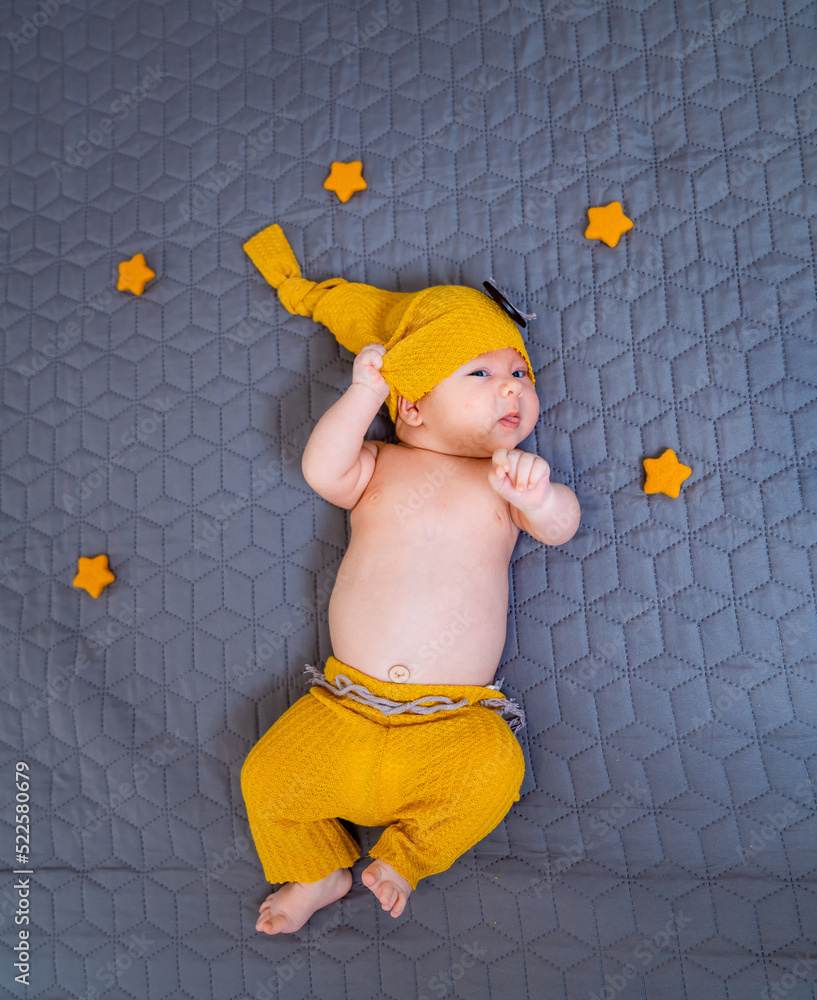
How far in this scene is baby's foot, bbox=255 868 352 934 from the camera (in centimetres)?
122

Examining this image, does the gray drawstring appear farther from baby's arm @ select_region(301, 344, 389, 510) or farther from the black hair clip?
the black hair clip

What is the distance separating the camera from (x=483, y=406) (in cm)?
122

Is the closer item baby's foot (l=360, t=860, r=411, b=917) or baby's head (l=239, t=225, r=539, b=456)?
baby's foot (l=360, t=860, r=411, b=917)

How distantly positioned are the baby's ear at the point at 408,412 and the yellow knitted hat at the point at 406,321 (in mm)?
13

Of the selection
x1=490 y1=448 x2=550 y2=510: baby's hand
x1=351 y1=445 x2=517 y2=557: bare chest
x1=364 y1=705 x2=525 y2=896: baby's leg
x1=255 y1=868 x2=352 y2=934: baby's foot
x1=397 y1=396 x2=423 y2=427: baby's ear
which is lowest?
x1=255 y1=868 x2=352 y2=934: baby's foot

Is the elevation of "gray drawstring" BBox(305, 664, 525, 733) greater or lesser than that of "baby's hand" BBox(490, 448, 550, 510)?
lesser

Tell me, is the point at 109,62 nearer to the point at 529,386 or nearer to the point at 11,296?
the point at 11,296

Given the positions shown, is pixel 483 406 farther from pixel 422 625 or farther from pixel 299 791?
pixel 299 791

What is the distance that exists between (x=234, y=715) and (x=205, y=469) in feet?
1.52

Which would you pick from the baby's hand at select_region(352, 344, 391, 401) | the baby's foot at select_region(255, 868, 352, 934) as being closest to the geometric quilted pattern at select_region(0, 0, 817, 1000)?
the baby's foot at select_region(255, 868, 352, 934)

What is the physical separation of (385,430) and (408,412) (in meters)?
0.11

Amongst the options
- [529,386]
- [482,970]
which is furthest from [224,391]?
[482,970]

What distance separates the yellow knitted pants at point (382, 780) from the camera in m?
1.13

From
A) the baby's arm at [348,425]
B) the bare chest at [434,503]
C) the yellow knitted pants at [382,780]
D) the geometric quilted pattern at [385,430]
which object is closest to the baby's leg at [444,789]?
the yellow knitted pants at [382,780]
